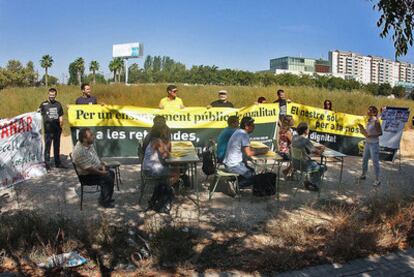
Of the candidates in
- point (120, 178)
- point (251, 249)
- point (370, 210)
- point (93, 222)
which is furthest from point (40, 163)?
point (370, 210)

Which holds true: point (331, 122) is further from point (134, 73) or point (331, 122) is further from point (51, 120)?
point (134, 73)

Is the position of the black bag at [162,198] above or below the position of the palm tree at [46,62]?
below

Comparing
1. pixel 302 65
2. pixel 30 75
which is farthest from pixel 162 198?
pixel 302 65

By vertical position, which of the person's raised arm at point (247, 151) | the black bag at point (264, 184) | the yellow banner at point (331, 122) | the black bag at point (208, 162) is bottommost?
the black bag at point (264, 184)

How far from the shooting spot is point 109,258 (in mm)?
4508

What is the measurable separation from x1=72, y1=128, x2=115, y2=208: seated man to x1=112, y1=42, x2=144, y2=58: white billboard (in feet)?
237

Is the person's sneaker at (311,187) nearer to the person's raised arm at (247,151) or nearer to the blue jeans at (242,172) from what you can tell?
the blue jeans at (242,172)

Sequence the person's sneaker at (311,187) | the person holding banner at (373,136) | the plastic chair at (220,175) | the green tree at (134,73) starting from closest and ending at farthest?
the plastic chair at (220,175), the person's sneaker at (311,187), the person holding banner at (373,136), the green tree at (134,73)

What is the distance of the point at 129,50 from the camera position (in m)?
78.7

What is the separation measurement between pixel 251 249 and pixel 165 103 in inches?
208

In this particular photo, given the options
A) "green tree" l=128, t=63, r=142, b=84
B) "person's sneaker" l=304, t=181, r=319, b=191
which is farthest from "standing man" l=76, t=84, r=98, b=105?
"green tree" l=128, t=63, r=142, b=84

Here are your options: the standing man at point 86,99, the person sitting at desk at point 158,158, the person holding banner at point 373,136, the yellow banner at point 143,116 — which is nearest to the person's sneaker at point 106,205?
the person sitting at desk at point 158,158

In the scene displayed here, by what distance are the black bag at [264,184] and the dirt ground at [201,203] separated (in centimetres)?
14

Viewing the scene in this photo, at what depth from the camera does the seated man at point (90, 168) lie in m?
6.14
